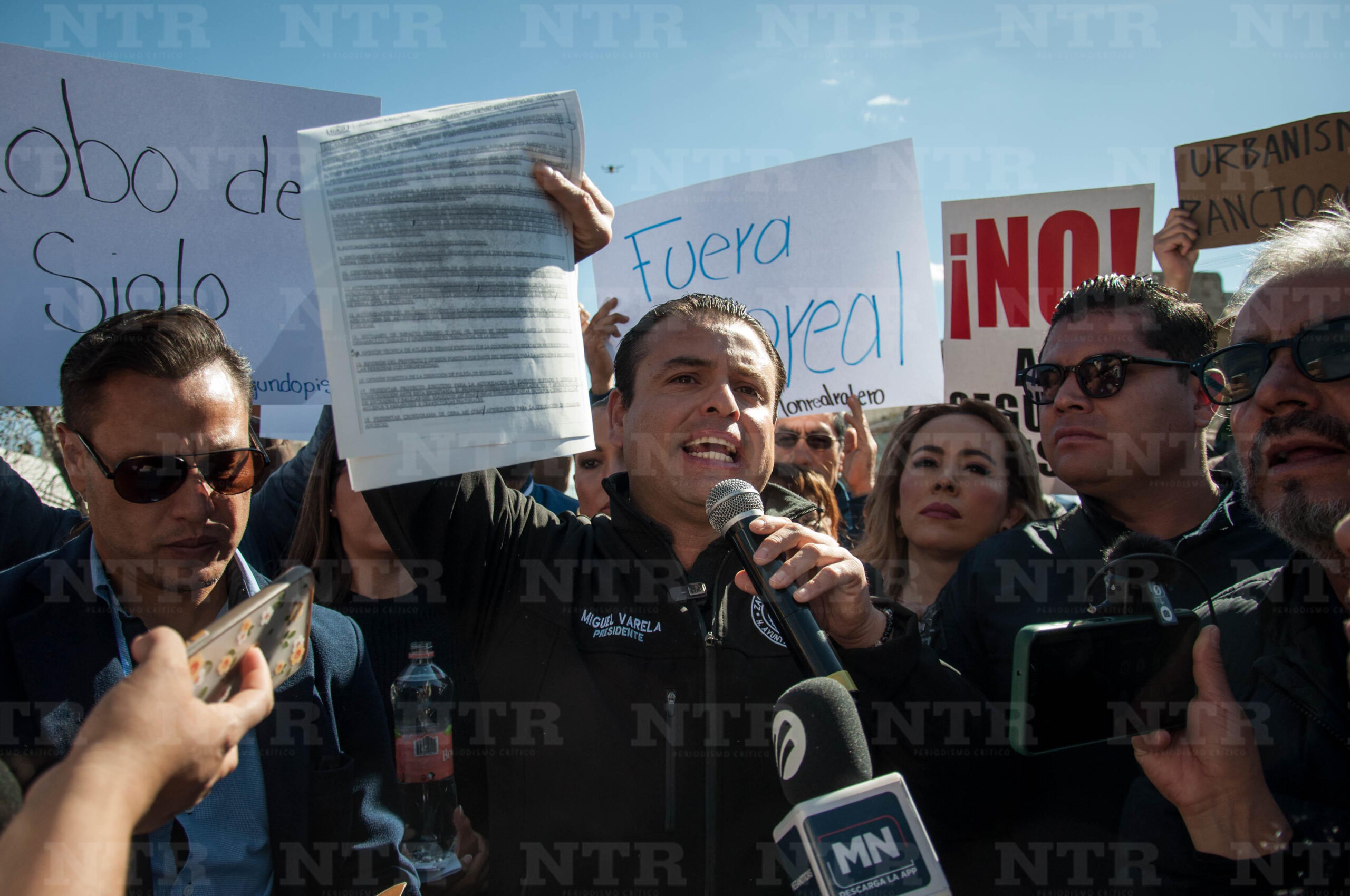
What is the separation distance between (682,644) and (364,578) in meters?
1.59

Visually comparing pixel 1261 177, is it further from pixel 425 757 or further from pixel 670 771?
pixel 425 757

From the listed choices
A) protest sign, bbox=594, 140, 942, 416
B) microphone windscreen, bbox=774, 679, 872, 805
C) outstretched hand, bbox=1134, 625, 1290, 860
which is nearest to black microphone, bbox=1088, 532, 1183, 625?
outstretched hand, bbox=1134, 625, 1290, 860

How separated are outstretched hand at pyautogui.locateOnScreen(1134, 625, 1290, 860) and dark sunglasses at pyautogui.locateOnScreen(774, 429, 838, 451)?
10.9 ft

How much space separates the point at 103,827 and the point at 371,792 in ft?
4.19

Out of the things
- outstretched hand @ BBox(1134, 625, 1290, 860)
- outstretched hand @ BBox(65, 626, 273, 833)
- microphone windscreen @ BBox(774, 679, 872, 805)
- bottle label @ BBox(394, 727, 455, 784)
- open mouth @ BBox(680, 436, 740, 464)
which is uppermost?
open mouth @ BBox(680, 436, 740, 464)

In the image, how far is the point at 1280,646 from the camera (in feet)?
5.84

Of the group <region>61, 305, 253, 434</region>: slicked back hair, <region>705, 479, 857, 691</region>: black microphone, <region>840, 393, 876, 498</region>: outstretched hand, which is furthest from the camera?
<region>840, 393, 876, 498</region>: outstretched hand

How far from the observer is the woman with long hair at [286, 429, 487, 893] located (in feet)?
9.30

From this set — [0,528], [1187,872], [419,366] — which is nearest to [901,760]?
[1187,872]

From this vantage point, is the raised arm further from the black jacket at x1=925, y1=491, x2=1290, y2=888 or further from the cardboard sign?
the cardboard sign

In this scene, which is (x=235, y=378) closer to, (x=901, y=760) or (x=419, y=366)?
(x=419, y=366)

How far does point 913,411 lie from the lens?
4.19 metres

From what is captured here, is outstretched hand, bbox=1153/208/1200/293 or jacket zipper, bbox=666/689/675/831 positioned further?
outstretched hand, bbox=1153/208/1200/293

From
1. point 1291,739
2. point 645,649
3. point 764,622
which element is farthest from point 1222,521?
point 645,649
